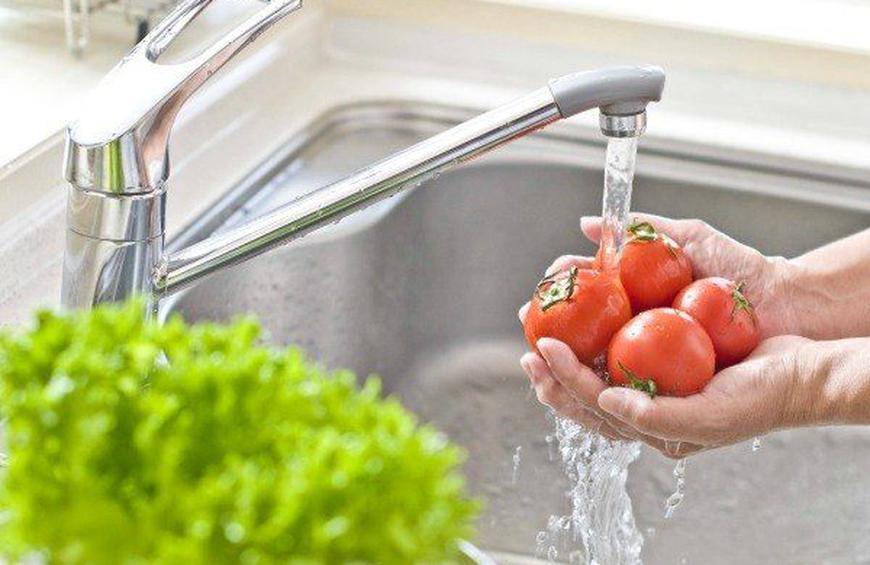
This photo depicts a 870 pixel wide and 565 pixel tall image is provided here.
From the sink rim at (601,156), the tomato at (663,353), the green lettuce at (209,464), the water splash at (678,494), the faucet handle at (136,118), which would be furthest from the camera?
the sink rim at (601,156)

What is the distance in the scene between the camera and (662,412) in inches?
39.0

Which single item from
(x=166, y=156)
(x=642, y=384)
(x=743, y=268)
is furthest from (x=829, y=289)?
(x=166, y=156)

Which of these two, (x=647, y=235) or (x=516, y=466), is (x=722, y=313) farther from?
(x=516, y=466)

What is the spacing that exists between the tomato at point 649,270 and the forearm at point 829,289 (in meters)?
0.15

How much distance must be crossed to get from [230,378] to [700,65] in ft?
3.59

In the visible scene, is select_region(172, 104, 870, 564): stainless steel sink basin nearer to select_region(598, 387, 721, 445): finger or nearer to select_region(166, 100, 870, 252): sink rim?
select_region(166, 100, 870, 252): sink rim

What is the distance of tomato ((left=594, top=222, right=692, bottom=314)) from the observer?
1.06 meters

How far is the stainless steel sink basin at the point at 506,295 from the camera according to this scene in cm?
131

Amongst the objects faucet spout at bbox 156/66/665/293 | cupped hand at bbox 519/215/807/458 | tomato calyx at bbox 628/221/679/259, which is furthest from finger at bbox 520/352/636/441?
faucet spout at bbox 156/66/665/293

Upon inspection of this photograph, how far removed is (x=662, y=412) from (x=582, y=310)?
3.3 inches

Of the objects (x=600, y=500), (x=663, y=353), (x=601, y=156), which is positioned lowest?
(x=600, y=500)

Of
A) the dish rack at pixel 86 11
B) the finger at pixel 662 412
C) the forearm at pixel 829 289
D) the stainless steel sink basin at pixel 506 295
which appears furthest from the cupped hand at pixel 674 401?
the dish rack at pixel 86 11

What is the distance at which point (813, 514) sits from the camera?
4.41 ft

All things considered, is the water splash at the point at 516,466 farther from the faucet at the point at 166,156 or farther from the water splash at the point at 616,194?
the faucet at the point at 166,156
